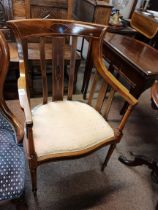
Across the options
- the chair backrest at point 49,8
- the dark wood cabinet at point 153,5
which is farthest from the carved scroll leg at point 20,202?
the dark wood cabinet at point 153,5

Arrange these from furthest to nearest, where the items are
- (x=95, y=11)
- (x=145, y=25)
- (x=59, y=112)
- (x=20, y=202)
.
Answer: (x=145, y=25)
(x=95, y=11)
(x=59, y=112)
(x=20, y=202)

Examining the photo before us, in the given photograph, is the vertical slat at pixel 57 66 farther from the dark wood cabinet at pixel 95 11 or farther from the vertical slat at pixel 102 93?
the dark wood cabinet at pixel 95 11

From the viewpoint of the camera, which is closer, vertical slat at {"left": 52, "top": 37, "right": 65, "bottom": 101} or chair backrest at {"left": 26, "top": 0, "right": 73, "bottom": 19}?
vertical slat at {"left": 52, "top": 37, "right": 65, "bottom": 101}

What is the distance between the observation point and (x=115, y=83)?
111 centimetres

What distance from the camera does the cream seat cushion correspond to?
957 millimetres

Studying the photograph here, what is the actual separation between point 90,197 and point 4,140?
0.74 meters

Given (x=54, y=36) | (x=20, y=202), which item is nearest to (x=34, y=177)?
(x=20, y=202)

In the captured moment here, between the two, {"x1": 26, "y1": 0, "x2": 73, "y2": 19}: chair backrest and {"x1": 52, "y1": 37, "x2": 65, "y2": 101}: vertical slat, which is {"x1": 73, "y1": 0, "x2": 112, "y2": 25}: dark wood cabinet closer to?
{"x1": 26, "y1": 0, "x2": 73, "y2": 19}: chair backrest

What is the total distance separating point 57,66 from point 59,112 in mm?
294

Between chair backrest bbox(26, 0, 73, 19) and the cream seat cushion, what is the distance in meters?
1.07

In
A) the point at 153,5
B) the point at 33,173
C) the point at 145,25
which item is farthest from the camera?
the point at 153,5

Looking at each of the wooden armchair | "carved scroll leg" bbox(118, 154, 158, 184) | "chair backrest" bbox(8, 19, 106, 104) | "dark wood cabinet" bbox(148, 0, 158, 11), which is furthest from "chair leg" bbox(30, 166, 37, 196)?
"dark wood cabinet" bbox(148, 0, 158, 11)

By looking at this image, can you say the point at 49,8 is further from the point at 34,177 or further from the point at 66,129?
the point at 34,177

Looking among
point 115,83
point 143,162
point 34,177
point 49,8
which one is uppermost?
point 49,8
